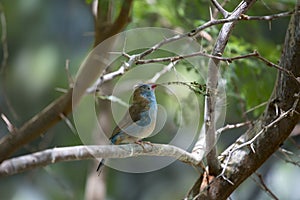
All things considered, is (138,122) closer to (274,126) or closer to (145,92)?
(145,92)

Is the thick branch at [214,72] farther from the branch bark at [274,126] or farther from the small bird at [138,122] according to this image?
the small bird at [138,122]

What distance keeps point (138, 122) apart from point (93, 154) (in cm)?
28

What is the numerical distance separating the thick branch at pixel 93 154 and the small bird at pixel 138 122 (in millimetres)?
105

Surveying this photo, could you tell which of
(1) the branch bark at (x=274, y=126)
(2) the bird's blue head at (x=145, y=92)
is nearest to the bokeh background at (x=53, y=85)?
(2) the bird's blue head at (x=145, y=92)

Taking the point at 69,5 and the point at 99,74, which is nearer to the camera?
the point at 99,74

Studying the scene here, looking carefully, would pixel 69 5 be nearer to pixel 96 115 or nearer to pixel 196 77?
pixel 96 115

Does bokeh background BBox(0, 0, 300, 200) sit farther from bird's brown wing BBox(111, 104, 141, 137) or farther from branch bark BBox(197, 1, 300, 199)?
branch bark BBox(197, 1, 300, 199)

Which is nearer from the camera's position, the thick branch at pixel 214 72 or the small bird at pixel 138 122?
the thick branch at pixel 214 72

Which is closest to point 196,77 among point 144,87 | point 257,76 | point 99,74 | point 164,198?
point 257,76

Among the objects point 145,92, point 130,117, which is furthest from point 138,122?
point 145,92

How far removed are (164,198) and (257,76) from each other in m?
1.62

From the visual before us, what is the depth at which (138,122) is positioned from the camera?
168 centimetres

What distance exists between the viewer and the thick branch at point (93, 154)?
4.75 feet

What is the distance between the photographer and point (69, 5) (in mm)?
3996
